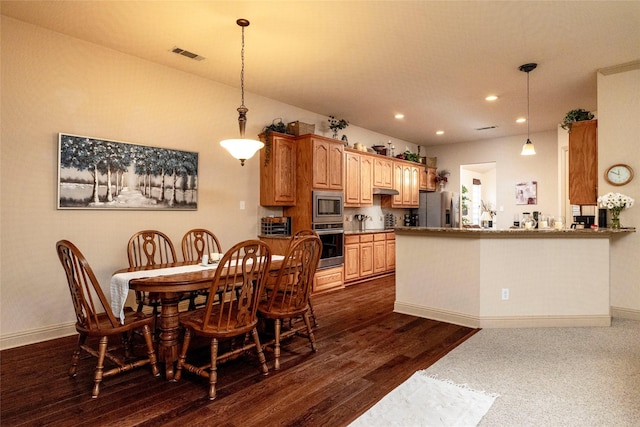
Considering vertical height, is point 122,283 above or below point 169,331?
above

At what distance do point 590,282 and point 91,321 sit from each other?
453 centimetres

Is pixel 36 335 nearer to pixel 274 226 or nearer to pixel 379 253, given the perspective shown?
pixel 274 226

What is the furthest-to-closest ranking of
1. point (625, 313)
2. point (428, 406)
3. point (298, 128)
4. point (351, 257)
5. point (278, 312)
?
point (351, 257)
point (298, 128)
point (625, 313)
point (278, 312)
point (428, 406)

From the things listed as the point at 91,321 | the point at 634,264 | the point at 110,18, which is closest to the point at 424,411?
the point at 91,321

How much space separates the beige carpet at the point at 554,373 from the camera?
81.4 inches

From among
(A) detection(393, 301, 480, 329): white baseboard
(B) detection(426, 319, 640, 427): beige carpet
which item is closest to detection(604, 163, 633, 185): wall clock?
(B) detection(426, 319, 640, 427): beige carpet

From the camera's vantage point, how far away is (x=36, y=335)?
128 inches

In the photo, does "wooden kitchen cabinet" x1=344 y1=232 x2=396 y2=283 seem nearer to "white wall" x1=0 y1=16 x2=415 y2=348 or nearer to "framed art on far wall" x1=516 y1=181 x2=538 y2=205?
"white wall" x1=0 y1=16 x2=415 y2=348

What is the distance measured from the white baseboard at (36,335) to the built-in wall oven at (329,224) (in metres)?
2.97

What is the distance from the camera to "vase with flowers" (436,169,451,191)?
334 inches

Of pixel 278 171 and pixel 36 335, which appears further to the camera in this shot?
pixel 278 171

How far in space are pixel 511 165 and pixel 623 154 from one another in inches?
139

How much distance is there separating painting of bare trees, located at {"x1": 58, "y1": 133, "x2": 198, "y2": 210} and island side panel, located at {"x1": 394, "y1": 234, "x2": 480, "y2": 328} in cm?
268

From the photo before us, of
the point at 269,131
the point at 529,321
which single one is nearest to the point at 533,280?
the point at 529,321
